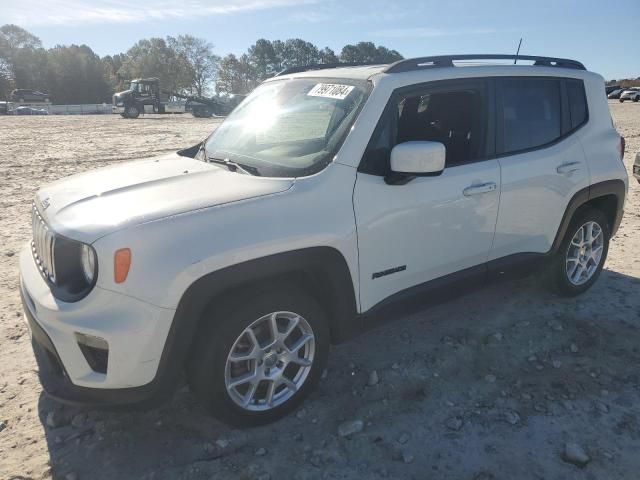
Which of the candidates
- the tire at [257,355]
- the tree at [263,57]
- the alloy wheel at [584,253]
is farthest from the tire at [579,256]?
the tree at [263,57]

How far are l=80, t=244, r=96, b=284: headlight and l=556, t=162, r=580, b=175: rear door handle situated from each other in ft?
10.3

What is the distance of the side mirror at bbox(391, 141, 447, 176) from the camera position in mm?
2688

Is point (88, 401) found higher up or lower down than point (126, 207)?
lower down

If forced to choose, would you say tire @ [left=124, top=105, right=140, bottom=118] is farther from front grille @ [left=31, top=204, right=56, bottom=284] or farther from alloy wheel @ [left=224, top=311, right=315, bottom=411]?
alloy wheel @ [left=224, top=311, right=315, bottom=411]

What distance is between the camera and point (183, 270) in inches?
87.8

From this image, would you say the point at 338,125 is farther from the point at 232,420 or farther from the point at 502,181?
the point at 232,420

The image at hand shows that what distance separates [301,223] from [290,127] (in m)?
1.04

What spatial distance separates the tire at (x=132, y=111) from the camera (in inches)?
1469

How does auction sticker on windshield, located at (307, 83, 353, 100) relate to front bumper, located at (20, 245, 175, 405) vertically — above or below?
above

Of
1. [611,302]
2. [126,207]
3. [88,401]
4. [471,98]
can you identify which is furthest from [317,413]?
[611,302]

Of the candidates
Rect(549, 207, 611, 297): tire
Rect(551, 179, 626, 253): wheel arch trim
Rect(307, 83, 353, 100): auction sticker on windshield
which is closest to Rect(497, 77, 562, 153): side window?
Rect(551, 179, 626, 253): wheel arch trim

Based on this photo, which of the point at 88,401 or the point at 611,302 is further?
the point at 611,302

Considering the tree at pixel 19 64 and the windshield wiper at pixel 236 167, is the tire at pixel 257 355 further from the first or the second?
the tree at pixel 19 64

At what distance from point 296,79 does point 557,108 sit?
1992 millimetres
